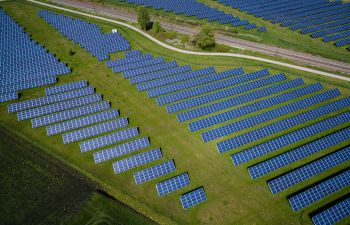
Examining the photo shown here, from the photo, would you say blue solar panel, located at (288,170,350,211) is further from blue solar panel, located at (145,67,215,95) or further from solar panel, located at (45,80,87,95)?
solar panel, located at (45,80,87,95)

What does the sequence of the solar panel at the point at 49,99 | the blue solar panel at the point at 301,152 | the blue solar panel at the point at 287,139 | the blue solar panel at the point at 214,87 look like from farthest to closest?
the blue solar panel at the point at 214,87 < the solar panel at the point at 49,99 < the blue solar panel at the point at 287,139 < the blue solar panel at the point at 301,152

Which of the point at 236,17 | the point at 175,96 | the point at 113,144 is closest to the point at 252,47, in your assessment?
the point at 236,17

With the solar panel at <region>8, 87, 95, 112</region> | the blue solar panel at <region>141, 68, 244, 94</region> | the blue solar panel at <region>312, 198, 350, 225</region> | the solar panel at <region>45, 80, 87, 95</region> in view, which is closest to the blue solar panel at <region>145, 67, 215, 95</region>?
the blue solar panel at <region>141, 68, 244, 94</region>

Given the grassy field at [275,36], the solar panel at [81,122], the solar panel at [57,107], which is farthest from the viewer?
the grassy field at [275,36]

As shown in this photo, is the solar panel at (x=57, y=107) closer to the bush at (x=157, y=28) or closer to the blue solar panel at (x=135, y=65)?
the blue solar panel at (x=135, y=65)

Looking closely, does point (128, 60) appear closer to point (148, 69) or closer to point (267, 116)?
point (148, 69)

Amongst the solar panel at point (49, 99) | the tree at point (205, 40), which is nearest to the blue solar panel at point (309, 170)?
the solar panel at point (49, 99)

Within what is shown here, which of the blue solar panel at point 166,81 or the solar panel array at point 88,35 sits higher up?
the solar panel array at point 88,35
